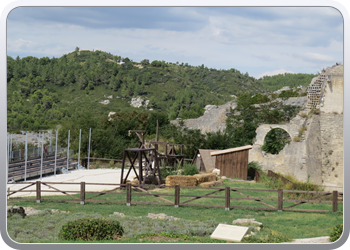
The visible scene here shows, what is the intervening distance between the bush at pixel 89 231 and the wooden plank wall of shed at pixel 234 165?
12598 mm

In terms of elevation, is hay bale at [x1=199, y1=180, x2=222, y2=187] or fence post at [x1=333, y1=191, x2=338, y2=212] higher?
fence post at [x1=333, y1=191, x2=338, y2=212]

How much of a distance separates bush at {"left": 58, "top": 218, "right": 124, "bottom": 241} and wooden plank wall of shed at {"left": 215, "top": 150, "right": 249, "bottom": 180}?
12.6 meters

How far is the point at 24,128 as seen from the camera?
43.8 meters

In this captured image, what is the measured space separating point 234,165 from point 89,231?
43.5 feet

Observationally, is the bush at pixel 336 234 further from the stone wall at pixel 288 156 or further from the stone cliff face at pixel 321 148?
the stone wall at pixel 288 156

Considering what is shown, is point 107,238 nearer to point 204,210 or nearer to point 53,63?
point 204,210

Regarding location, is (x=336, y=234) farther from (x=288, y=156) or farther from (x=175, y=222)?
(x=288, y=156)

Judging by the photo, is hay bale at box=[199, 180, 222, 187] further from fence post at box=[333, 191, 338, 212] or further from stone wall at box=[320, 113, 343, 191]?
stone wall at box=[320, 113, 343, 191]

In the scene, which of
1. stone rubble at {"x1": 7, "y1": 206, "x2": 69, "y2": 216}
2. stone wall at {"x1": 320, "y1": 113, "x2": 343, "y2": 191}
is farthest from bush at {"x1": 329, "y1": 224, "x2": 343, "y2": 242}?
stone wall at {"x1": 320, "y1": 113, "x2": 343, "y2": 191}

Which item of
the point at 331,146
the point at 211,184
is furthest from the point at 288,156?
the point at 211,184

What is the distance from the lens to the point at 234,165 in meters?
20.6

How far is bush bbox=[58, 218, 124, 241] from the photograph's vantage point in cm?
842

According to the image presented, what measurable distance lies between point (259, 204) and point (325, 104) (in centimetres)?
1096
